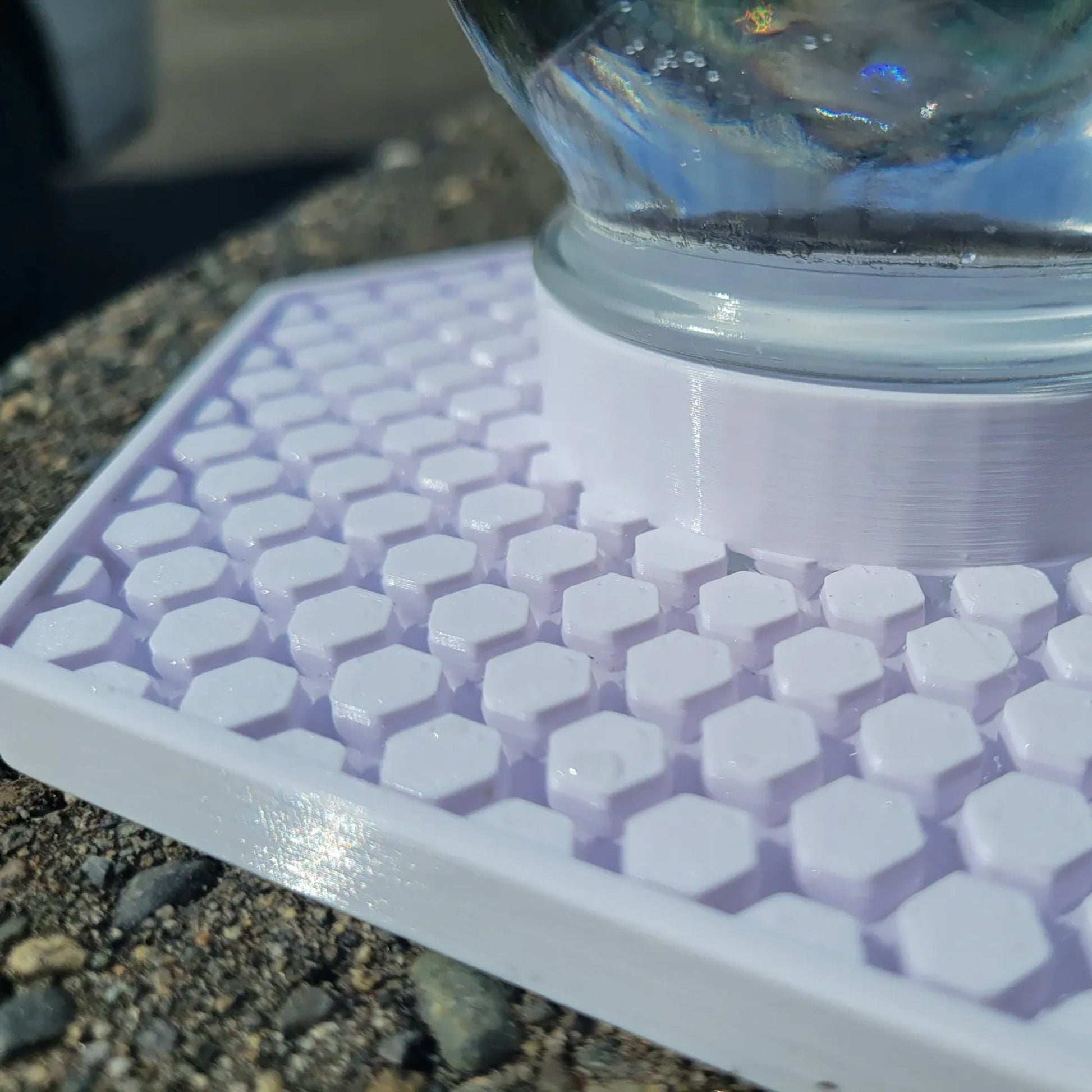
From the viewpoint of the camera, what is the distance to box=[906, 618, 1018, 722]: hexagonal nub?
Answer: 1.49 ft

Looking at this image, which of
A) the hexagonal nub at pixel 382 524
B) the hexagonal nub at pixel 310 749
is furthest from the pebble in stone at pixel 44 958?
the hexagonal nub at pixel 382 524

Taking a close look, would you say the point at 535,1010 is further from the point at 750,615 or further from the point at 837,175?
the point at 837,175

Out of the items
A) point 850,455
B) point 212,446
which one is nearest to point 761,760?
point 850,455

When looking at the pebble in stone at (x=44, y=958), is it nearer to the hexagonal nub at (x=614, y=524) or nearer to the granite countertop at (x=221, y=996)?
the granite countertop at (x=221, y=996)

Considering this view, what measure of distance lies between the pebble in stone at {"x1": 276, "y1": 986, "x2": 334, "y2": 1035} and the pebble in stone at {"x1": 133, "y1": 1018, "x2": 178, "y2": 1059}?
1.5 inches

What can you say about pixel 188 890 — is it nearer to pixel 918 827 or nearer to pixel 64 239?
pixel 918 827

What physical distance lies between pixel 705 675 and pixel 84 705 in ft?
0.81

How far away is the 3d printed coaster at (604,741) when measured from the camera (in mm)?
358

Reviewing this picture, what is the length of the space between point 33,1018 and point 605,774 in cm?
22

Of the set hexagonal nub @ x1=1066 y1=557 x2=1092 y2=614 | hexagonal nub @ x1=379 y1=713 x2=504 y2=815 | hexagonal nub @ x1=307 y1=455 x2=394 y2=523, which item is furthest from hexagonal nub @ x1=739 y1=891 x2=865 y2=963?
hexagonal nub @ x1=307 y1=455 x2=394 y2=523

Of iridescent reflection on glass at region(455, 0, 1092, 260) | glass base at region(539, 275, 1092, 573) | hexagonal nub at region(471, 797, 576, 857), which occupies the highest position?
iridescent reflection on glass at region(455, 0, 1092, 260)

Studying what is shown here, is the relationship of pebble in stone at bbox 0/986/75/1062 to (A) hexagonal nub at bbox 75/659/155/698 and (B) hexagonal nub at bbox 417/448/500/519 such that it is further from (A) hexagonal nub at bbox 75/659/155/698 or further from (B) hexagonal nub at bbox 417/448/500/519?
(B) hexagonal nub at bbox 417/448/500/519

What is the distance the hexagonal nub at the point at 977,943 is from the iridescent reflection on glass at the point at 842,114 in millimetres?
306

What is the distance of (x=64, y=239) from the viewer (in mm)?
1470
